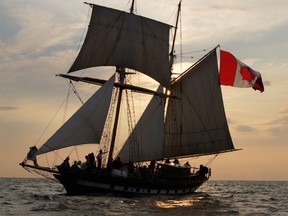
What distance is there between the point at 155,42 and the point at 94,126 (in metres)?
16.9

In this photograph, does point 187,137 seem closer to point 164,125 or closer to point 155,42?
point 164,125

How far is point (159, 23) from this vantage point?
192 feet

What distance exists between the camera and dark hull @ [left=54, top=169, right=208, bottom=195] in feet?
147

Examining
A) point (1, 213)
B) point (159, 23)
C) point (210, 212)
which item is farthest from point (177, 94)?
point (1, 213)

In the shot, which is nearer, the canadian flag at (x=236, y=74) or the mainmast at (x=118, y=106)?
the mainmast at (x=118, y=106)

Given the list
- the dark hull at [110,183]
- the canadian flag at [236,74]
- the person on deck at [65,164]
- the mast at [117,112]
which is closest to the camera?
the dark hull at [110,183]

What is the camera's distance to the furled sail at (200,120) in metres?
58.2

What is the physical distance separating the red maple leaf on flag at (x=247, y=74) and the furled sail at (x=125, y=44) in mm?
8368

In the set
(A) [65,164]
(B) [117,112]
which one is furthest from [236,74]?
(A) [65,164]

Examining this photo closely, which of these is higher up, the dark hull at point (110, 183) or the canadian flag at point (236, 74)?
the canadian flag at point (236, 74)

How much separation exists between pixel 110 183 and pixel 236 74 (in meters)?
20.2

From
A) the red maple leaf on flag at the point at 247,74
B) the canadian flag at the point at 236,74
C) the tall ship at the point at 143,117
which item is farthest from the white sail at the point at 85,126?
the red maple leaf on flag at the point at 247,74

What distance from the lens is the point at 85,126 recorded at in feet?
144

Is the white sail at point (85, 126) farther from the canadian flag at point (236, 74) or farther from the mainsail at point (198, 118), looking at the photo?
the canadian flag at point (236, 74)
